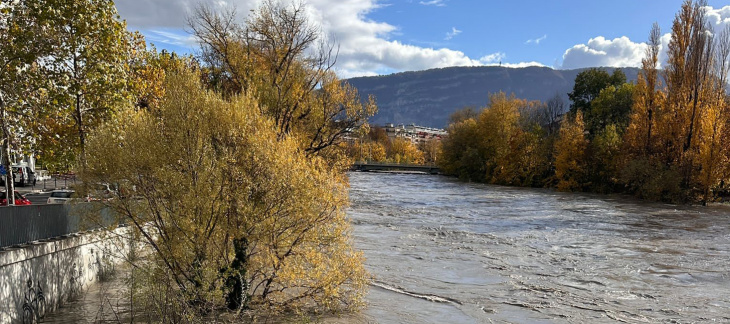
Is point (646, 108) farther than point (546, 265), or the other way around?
point (646, 108)

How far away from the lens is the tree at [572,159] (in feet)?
193

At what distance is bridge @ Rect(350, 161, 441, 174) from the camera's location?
103000 mm

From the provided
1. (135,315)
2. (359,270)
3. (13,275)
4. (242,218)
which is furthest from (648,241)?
(13,275)

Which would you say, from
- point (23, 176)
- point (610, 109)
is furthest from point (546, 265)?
point (610, 109)

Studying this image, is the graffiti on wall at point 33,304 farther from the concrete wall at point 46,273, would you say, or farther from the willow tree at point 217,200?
the willow tree at point 217,200

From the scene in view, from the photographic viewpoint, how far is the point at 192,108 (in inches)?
501

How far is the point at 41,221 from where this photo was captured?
1366 cm

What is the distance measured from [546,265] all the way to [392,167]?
9258 centimetres

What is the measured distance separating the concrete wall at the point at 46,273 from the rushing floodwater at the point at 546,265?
24.5 ft

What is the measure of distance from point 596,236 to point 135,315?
74.5 ft

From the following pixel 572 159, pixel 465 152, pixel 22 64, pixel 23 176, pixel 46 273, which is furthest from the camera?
pixel 465 152

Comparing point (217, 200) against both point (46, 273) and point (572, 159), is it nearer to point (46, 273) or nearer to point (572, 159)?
A: point (46, 273)

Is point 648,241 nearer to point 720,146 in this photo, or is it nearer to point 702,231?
point 702,231

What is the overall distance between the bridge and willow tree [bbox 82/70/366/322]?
284ft
